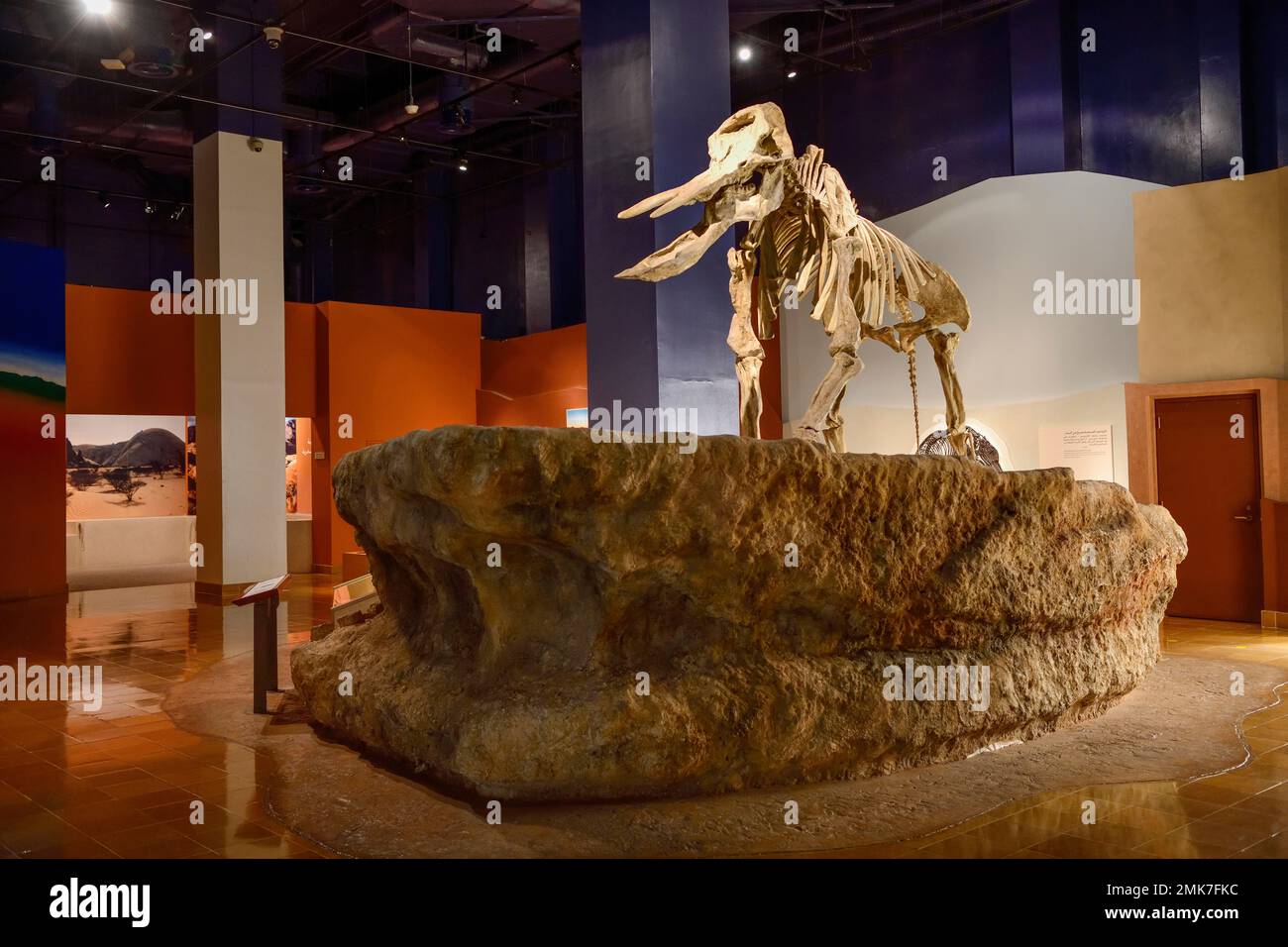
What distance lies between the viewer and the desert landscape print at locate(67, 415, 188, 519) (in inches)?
567

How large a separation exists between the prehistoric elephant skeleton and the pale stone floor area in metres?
2.00

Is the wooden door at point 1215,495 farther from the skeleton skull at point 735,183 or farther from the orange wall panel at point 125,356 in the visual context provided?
the orange wall panel at point 125,356

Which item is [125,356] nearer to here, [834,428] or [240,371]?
[240,371]

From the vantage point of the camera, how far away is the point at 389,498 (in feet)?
13.7

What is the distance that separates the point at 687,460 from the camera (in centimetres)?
381

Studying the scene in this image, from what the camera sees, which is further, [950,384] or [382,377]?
[382,377]

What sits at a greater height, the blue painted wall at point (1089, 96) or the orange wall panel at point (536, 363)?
the blue painted wall at point (1089, 96)

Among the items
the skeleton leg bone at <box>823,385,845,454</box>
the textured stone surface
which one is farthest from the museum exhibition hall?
the skeleton leg bone at <box>823,385,845,454</box>

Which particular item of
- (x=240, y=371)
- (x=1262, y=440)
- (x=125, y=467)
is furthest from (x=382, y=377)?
(x=1262, y=440)

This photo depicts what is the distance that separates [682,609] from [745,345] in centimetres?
182

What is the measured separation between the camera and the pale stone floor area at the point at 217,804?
3.43 meters

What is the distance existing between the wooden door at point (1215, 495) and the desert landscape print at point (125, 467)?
13.0m

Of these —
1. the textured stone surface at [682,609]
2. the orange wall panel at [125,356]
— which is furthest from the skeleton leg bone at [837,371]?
the orange wall panel at [125,356]
